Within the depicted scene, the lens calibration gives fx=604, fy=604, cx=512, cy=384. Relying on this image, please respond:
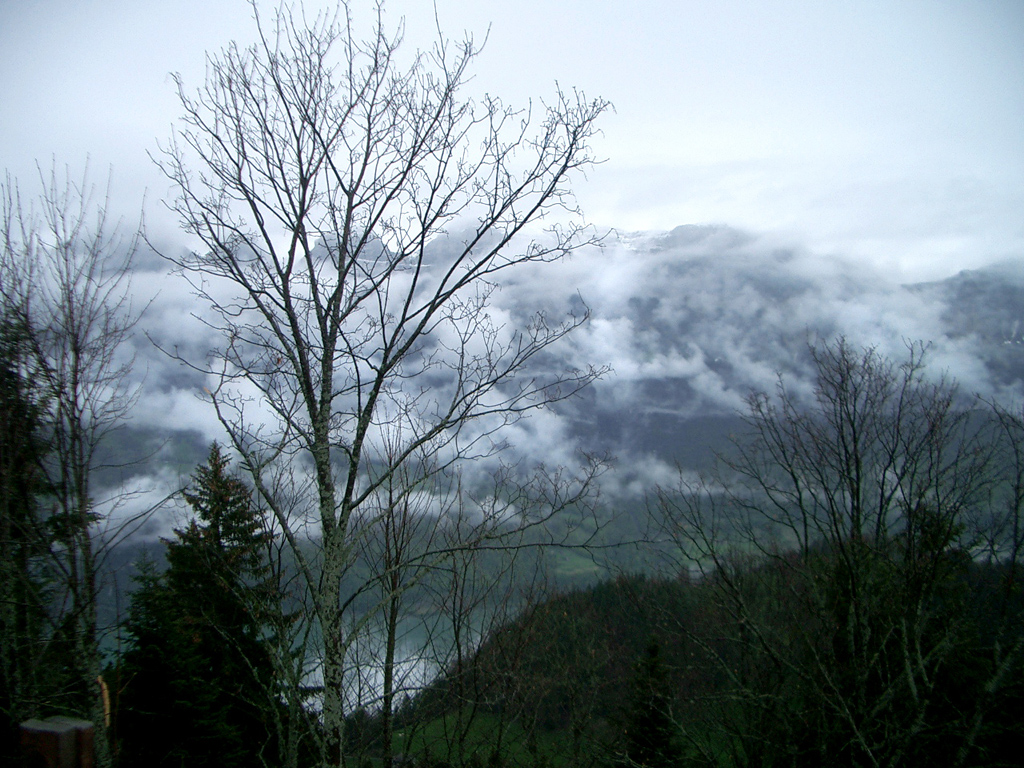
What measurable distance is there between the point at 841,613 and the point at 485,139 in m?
10.6

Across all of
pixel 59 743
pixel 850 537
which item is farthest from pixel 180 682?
pixel 850 537

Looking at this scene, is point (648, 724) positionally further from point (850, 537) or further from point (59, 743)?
point (59, 743)

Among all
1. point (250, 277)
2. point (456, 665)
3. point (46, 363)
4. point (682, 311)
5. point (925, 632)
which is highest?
point (682, 311)

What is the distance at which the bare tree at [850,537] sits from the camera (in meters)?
9.60

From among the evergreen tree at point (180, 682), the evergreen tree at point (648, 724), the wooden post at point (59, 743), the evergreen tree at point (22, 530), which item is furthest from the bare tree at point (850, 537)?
the evergreen tree at point (180, 682)

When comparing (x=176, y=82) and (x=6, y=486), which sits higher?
(x=176, y=82)

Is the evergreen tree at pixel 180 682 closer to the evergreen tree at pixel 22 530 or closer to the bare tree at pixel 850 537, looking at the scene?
the evergreen tree at pixel 22 530

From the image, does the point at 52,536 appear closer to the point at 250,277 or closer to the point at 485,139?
the point at 250,277

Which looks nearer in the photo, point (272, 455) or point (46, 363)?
point (272, 455)

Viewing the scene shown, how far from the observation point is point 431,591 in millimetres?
7754

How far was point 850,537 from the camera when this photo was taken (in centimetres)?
1016

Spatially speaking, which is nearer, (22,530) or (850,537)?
(22,530)

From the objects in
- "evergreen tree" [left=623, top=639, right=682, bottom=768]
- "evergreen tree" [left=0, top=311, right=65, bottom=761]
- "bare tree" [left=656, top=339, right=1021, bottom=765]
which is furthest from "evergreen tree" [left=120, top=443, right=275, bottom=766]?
"evergreen tree" [left=623, top=639, right=682, bottom=768]

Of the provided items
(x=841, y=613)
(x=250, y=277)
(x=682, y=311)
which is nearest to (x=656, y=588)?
(x=841, y=613)
